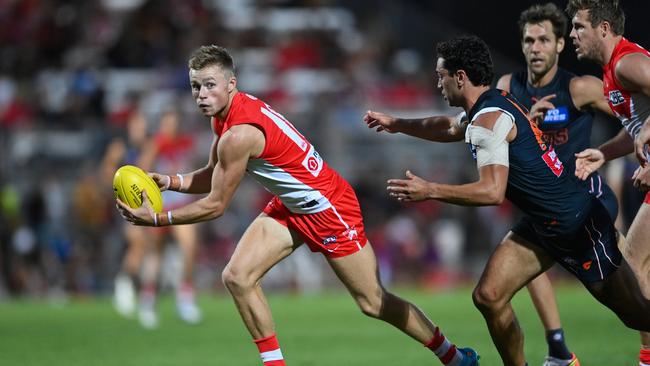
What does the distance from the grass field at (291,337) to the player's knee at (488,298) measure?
67.7 inches

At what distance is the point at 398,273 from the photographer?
64.4ft

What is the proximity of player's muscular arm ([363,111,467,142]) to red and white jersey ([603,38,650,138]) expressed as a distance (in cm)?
104

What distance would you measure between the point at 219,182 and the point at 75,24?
57.1 ft

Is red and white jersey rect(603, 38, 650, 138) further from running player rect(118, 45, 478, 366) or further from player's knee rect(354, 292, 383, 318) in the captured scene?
player's knee rect(354, 292, 383, 318)

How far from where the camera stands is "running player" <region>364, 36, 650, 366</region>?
642cm

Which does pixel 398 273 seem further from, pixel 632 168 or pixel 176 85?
pixel 632 168

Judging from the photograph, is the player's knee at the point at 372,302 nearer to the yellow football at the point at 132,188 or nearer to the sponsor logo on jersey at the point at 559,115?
the yellow football at the point at 132,188

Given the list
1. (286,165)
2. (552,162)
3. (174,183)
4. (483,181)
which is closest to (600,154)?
(552,162)

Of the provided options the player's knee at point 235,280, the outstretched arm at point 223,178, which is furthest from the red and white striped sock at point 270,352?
the outstretched arm at point 223,178

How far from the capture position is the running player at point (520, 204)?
21.1ft

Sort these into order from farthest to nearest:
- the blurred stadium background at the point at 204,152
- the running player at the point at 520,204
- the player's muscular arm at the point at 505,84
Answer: the blurred stadium background at the point at 204,152
the player's muscular arm at the point at 505,84
the running player at the point at 520,204

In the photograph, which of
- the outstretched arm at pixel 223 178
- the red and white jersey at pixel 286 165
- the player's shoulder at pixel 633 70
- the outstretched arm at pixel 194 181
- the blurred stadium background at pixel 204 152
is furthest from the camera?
the blurred stadium background at pixel 204 152

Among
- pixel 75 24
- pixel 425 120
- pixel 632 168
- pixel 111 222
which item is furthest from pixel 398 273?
pixel 425 120

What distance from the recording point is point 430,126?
754 centimetres
